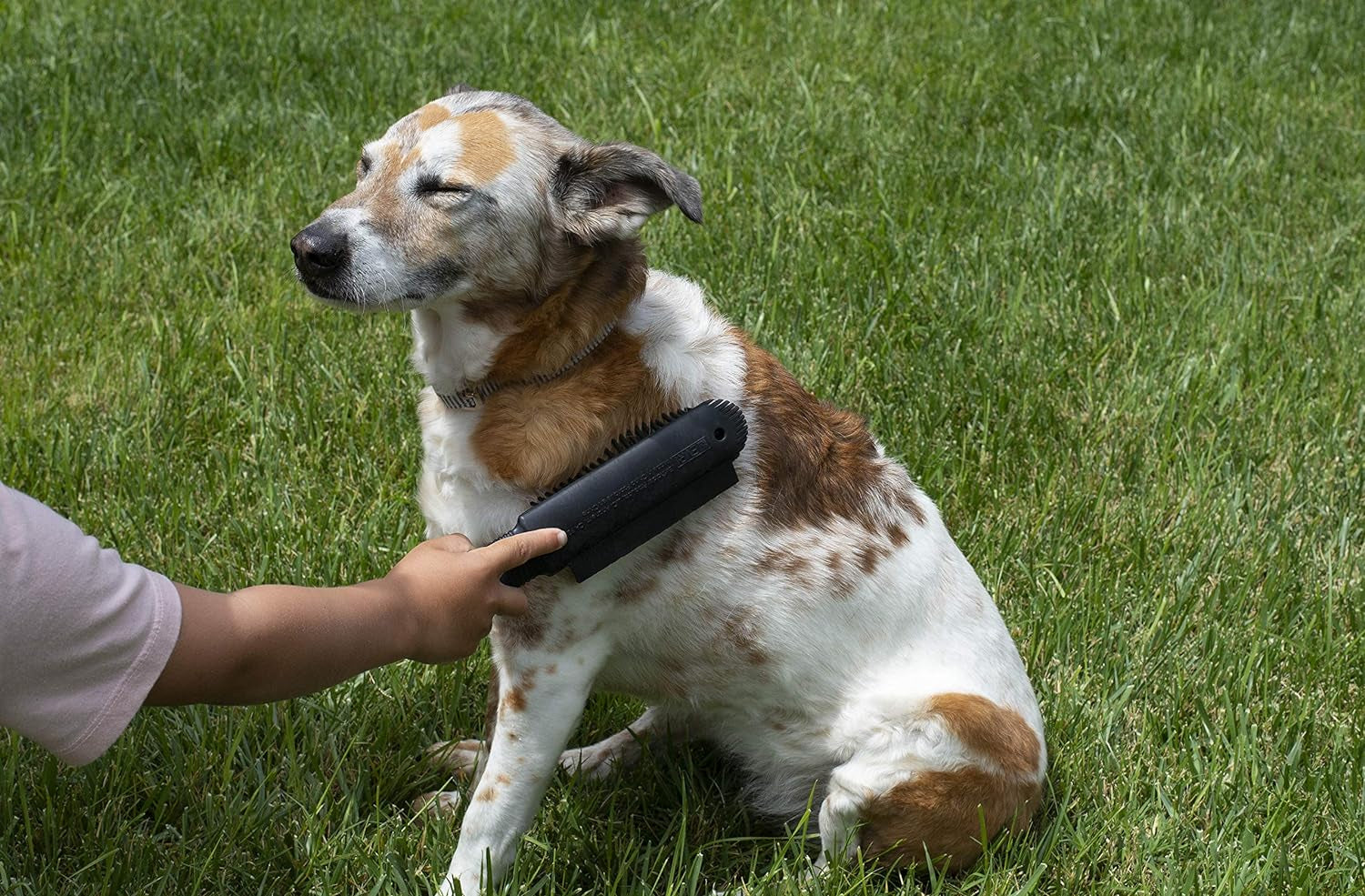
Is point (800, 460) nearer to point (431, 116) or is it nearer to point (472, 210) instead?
point (472, 210)

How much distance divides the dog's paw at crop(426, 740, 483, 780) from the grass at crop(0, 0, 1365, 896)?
0.18ft

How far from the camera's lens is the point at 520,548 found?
2436 millimetres

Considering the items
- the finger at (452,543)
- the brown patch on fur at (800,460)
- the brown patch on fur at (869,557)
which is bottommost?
the brown patch on fur at (869,557)

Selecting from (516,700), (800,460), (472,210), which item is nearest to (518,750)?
(516,700)

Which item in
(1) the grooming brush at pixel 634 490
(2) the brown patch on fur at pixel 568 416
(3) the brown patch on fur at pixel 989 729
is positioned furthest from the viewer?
(3) the brown patch on fur at pixel 989 729

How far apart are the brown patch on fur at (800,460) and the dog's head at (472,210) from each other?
407mm

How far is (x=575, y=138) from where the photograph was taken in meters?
2.88

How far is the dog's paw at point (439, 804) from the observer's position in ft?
9.97

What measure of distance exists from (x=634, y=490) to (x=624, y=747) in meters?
0.95

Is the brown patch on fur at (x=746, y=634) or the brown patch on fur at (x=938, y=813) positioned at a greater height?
the brown patch on fur at (x=746, y=634)

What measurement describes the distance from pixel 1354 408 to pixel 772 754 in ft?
8.24

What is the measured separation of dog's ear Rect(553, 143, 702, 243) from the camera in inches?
107

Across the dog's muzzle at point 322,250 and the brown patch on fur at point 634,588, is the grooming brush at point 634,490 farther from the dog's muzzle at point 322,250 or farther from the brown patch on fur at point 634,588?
the dog's muzzle at point 322,250

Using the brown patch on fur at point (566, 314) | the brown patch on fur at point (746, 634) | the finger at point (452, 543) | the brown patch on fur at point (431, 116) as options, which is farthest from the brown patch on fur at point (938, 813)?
the brown patch on fur at point (431, 116)
